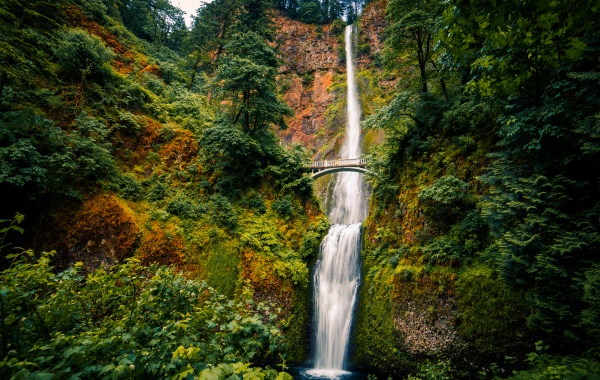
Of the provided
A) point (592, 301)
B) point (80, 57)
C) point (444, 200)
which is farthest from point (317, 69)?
point (592, 301)

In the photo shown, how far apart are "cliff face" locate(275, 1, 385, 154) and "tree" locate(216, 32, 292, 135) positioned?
1643 cm

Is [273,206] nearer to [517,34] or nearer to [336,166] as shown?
[336,166]

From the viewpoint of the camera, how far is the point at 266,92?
14672 millimetres

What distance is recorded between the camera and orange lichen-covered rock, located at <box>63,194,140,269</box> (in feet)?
29.8

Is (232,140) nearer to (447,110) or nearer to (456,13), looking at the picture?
(447,110)

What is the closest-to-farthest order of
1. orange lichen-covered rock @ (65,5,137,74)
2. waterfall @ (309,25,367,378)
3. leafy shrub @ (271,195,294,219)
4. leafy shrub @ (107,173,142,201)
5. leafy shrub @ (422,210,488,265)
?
leafy shrub @ (422,210,488,265) → leafy shrub @ (107,173,142,201) → waterfall @ (309,25,367,378) → orange lichen-covered rock @ (65,5,137,74) → leafy shrub @ (271,195,294,219)

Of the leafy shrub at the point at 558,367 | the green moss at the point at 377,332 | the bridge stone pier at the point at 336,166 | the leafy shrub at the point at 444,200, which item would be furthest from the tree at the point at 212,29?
the leafy shrub at the point at 558,367

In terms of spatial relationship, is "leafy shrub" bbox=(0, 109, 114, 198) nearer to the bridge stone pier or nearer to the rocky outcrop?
the bridge stone pier

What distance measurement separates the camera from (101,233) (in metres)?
9.49

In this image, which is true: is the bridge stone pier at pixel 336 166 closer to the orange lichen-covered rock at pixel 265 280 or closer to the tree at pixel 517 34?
the orange lichen-covered rock at pixel 265 280

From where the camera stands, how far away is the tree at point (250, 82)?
14016mm

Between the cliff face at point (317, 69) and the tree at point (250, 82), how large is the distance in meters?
16.4

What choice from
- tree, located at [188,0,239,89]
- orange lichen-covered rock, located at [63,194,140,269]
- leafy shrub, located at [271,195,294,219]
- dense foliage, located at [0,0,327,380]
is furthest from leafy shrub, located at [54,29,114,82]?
leafy shrub, located at [271,195,294,219]

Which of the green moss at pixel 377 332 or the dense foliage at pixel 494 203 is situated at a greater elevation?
the dense foliage at pixel 494 203
